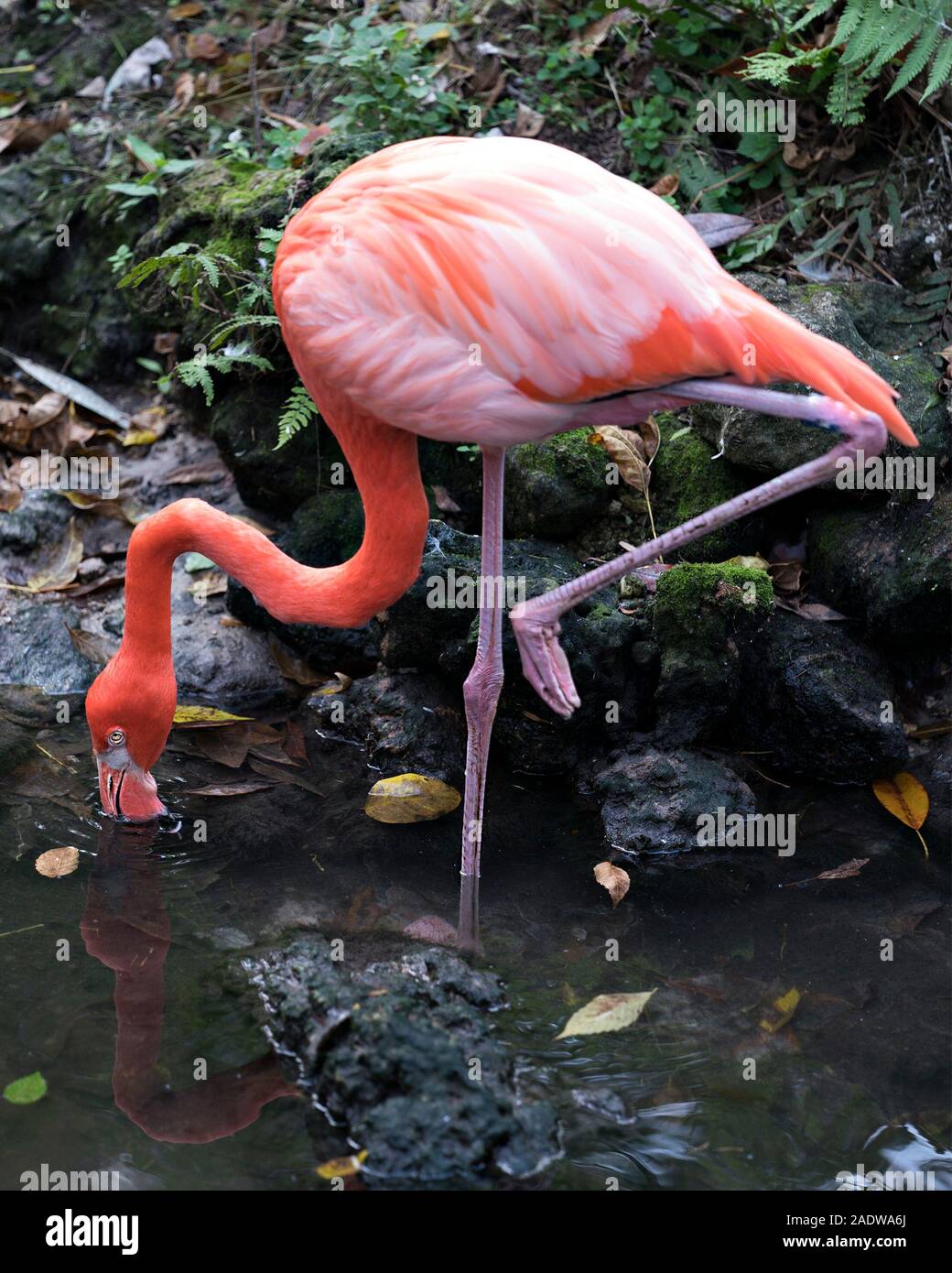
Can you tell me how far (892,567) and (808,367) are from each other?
1642 millimetres

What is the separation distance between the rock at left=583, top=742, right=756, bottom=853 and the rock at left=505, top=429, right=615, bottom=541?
3.49 ft

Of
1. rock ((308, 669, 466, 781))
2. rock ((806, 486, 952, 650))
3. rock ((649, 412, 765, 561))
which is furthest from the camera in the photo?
rock ((649, 412, 765, 561))

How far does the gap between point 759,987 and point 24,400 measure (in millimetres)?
4971

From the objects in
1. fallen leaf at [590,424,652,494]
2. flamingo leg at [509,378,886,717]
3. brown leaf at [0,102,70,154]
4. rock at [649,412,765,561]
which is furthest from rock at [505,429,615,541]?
brown leaf at [0,102,70,154]

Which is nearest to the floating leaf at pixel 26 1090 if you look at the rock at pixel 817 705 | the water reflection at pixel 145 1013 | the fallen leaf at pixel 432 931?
the water reflection at pixel 145 1013

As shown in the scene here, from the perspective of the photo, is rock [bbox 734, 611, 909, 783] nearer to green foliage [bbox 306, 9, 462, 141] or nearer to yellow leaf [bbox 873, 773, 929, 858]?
yellow leaf [bbox 873, 773, 929, 858]

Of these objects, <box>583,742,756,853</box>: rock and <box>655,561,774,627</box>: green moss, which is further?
<box>655,561,774,627</box>: green moss

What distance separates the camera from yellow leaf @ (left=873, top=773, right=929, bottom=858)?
14.7ft

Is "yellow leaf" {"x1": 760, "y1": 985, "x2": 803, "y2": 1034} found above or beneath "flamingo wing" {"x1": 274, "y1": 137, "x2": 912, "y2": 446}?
beneath

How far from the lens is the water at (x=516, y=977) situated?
10.2 ft

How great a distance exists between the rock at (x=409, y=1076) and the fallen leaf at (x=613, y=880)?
0.86m

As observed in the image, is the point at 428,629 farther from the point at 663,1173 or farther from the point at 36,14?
the point at 36,14

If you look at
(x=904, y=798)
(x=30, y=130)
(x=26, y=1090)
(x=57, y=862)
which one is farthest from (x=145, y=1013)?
(x=30, y=130)

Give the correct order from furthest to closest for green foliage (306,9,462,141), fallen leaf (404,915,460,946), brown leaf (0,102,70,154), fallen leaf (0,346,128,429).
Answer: brown leaf (0,102,70,154)
fallen leaf (0,346,128,429)
green foliage (306,9,462,141)
fallen leaf (404,915,460,946)
